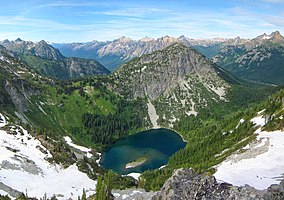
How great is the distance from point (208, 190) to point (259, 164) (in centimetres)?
6996

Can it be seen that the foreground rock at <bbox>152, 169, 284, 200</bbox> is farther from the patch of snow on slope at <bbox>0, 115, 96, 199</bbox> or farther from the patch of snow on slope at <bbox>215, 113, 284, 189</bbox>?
the patch of snow on slope at <bbox>0, 115, 96, 199</bbox>

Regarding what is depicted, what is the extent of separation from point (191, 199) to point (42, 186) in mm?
74880

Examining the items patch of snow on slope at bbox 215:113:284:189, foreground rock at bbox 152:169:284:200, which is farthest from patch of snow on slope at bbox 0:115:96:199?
foreground rock at bbox 152:169:284:200

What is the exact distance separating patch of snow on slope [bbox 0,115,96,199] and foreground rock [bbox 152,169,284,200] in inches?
2442

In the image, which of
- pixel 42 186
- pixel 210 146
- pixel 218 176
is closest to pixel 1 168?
pixel 42 186

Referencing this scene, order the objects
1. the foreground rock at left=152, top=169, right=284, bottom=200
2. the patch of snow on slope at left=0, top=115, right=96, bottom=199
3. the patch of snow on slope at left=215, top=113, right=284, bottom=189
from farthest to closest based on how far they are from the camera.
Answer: the patch of snow on slope at left=0, top=115, right=96, bottom=199, the patch of snow on slope at left=215, top=113, right=284, bottom=189, the foreground rock at left=152, top=169, right=284, bottom=200

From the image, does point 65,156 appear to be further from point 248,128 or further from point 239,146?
point 248,128

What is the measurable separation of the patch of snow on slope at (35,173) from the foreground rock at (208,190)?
6204 cm

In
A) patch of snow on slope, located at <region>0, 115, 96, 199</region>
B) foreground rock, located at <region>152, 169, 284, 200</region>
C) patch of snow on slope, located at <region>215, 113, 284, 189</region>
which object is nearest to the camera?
foreground rock, located at <region>152, 169, 284, 200</region>

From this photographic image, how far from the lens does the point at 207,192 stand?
5231 centimetres

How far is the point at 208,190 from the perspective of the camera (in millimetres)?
52406

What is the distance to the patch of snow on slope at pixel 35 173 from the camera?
111m

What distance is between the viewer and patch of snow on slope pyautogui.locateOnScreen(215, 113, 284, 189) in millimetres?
97625

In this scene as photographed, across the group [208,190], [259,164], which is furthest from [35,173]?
[208,190]
